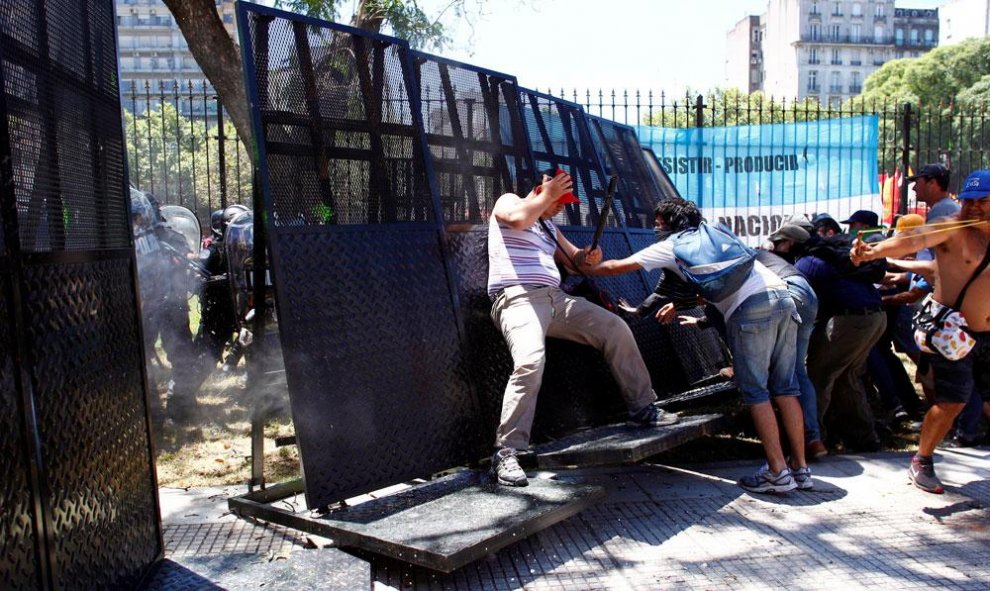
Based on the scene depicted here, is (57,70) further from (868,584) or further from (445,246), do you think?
(868,584)

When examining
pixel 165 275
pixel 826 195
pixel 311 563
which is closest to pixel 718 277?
pixel 311 563

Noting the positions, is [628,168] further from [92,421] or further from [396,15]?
[92,421]

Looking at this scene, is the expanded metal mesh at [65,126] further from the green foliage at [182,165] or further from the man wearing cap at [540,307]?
the green foliage at [182,165]

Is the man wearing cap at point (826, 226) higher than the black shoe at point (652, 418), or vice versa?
the man wearing cap at point (826, 226)

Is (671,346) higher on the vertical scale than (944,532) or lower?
higher

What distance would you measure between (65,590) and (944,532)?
436 cm

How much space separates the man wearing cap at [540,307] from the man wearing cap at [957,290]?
60.8 inches

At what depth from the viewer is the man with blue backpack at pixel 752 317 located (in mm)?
5172

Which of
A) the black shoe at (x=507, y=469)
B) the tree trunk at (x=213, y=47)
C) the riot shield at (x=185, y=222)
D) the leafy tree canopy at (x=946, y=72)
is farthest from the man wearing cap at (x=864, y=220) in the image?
the leafy tree canopy at (x=946, y=72)

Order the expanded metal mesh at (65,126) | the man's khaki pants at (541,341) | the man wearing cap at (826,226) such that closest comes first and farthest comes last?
the expanded metal mesh at (65,126)
the man's khaki pants at (541,341)
the man wearing cap at (826,226)

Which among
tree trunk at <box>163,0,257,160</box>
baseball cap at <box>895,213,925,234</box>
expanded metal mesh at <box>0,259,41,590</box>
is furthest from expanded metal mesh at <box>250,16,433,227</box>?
tree trunk at <box>163,0,257,160</box>

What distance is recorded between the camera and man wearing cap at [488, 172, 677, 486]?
4973 millimetres

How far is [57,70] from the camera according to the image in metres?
3.27

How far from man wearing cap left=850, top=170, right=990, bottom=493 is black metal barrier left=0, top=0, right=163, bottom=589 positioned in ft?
13.6
